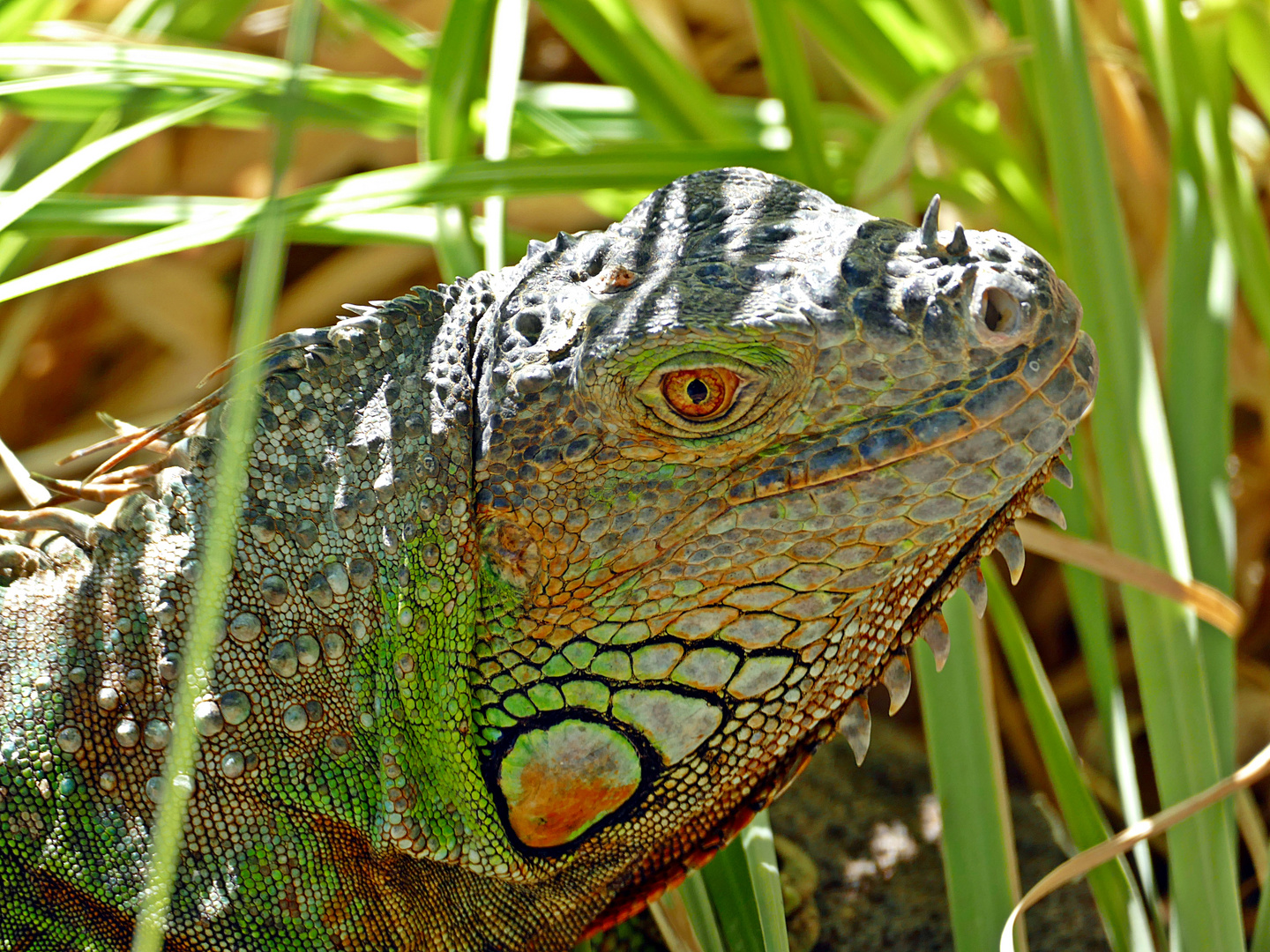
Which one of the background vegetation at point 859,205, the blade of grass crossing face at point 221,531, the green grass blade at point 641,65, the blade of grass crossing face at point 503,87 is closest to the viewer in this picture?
the blade of grass crossing face at point 221,531

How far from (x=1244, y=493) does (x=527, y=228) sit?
309 cm

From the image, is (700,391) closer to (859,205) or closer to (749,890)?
(749,890)

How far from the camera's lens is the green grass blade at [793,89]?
3516 mm

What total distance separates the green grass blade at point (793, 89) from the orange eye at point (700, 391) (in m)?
1.88

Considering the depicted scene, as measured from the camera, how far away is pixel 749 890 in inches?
95.3

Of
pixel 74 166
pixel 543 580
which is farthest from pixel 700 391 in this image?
pixel 74 166

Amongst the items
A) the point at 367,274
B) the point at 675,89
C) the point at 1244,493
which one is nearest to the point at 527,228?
the point at 367,274

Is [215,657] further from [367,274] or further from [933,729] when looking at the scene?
[367,274]

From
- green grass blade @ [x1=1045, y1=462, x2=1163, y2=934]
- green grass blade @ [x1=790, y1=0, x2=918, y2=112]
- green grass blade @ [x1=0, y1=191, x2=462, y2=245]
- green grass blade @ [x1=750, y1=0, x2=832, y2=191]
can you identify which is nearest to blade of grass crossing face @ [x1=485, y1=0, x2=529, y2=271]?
green grass blade @ [x1=0, y1=191, x2=462, y2=245]

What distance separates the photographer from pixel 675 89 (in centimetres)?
396

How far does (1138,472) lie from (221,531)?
6.42ft

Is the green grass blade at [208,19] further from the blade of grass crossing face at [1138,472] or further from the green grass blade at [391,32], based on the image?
the blade of grass crossing face at [1138,472]

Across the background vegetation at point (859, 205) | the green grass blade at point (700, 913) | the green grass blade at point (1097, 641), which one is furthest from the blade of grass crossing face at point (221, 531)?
the green grass blade at point (1097, 641)

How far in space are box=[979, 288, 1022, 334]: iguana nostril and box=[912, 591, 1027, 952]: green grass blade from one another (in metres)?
0.94
